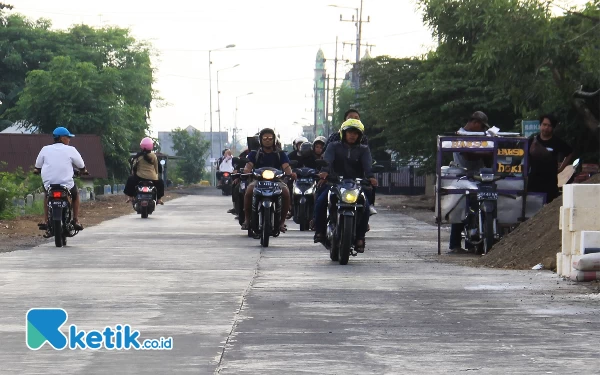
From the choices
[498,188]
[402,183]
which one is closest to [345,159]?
[498,188]

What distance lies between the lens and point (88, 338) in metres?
8.05

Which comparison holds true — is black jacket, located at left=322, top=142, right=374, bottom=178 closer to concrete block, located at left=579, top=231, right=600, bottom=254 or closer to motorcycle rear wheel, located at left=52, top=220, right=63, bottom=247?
concrete block, located at left=579, top=231, right=600, bottom=254

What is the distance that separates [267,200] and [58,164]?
9.99 feet

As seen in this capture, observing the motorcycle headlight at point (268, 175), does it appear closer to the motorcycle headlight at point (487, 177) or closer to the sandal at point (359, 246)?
the motorcycle headlight at point (487, 177)

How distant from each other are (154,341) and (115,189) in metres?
56.6

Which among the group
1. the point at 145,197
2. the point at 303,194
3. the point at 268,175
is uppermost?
the point at 268,175

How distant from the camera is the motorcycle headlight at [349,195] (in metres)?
14.3

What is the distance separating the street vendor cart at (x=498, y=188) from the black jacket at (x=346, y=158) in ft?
6.05

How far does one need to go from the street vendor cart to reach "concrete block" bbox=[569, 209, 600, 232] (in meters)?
4.09

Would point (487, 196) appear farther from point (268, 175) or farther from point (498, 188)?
point (268, 175)

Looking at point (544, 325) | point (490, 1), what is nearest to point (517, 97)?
point (490, 1)

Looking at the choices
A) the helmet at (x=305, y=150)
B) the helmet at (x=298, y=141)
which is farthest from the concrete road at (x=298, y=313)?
the helmet at (x=298, y=141)

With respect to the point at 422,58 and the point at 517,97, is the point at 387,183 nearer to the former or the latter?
the point at 422,58

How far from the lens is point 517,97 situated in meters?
25.8
